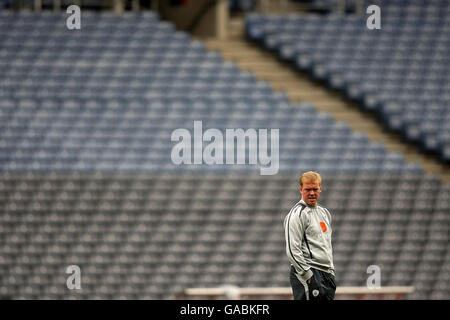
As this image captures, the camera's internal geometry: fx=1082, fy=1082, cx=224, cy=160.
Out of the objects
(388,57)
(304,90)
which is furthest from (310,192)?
(388,57)

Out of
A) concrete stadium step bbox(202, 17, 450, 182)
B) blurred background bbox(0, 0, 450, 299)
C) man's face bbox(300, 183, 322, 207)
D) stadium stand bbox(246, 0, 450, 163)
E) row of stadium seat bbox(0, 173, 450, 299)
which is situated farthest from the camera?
stadium stand bbox(246, 0, 450, 163)

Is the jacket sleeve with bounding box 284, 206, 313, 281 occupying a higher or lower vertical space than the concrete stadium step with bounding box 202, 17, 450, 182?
lower

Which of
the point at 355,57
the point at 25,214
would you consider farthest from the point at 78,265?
the point at 355,57

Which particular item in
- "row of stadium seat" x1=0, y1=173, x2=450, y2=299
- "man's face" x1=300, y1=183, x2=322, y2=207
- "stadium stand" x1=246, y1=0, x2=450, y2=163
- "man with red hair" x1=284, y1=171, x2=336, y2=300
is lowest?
"row of stadium seat" x1=0, y1=173, x2=450, y2=299

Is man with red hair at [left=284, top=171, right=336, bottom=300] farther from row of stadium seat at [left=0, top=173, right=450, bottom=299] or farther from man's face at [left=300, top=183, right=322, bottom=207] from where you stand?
row of stadium seat at [left=0, top=173, right=450, bottom=299]

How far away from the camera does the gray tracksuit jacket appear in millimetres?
7371

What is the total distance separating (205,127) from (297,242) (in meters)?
7.96

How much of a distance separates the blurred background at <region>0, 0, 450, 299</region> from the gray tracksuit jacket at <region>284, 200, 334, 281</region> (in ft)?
16.8

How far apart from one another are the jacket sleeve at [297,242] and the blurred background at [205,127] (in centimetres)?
515

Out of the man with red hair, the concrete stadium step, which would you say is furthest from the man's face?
the concrete stadium step

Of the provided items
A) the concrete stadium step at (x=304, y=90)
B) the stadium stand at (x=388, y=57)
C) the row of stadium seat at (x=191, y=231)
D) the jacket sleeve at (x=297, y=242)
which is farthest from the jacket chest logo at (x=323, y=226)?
the stadium stand at (x=388, y=57)

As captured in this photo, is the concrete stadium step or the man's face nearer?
the man's face
